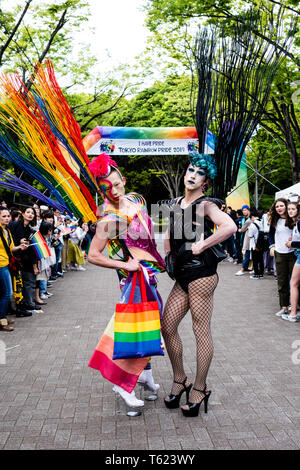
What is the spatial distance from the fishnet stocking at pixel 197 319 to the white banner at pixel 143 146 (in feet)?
34.1

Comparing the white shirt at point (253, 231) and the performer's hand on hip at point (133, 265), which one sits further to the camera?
the white shirt at point (253, 231)

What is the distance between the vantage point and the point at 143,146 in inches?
547


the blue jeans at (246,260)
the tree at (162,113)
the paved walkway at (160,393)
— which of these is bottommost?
the paved walkway at (160,393)

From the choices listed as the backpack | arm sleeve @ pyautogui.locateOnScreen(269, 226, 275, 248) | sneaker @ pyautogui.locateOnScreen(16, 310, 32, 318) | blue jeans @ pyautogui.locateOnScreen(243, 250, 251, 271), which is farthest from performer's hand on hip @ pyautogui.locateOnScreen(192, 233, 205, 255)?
blue jeans @ pyautogui.locateOnScreen(243, 250, 251, 271)

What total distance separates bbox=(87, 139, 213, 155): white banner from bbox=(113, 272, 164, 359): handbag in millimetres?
10569

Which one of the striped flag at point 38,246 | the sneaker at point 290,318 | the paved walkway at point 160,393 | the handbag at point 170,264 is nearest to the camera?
the paved walkway at point 160,393

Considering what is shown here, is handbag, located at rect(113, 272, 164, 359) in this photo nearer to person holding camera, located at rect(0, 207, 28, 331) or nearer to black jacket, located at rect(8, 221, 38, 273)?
person holding camera, located at rect(0, 207, 28, 331)

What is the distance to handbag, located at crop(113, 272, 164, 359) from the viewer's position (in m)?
3.36

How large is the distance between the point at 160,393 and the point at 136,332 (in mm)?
914

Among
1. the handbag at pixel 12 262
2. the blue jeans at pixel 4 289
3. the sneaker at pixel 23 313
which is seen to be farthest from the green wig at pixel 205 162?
the sneaker at pixel 23 313

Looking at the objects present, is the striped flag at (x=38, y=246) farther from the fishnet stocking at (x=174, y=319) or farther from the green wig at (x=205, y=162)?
the green wig at (x=205, y=162)

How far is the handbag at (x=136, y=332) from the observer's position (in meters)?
3.36

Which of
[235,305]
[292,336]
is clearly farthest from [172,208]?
[235,305]

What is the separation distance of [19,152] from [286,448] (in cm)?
266
